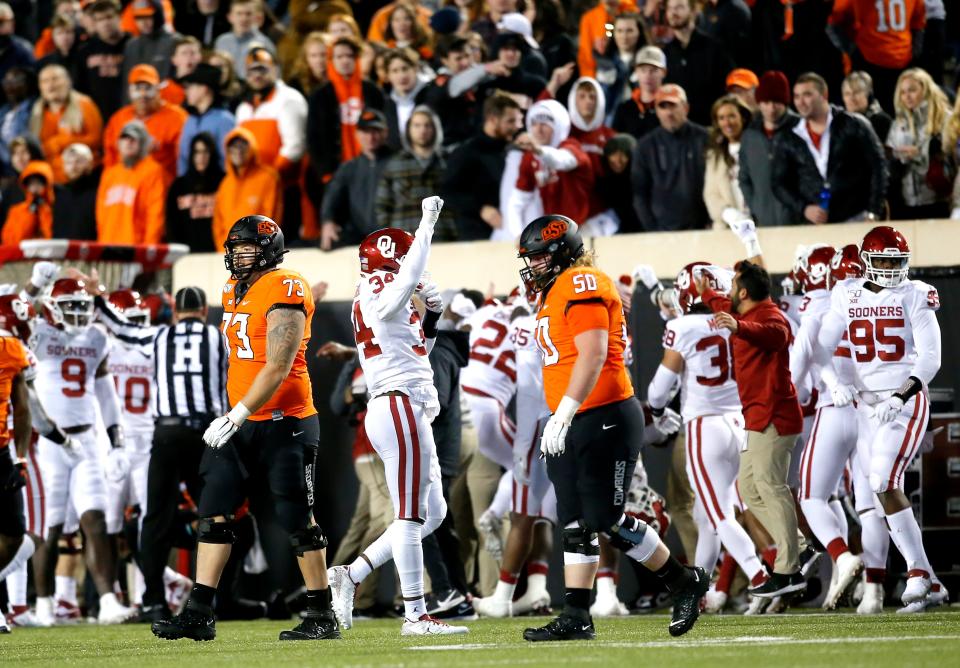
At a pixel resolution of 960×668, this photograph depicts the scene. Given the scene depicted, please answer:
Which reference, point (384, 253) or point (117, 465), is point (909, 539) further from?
point (117, 465)

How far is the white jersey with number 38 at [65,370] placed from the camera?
12078 mm

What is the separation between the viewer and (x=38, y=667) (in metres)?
7.27

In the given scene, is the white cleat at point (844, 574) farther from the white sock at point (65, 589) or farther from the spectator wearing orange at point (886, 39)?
the white sock at point (65, 589)

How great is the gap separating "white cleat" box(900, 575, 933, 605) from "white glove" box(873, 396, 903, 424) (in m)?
0.96

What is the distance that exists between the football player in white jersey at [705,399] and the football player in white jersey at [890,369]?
26.5 inches

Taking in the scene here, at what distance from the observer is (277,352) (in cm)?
798

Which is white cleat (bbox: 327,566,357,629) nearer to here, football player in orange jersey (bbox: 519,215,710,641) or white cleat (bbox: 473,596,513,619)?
football player in orange jersey (bbox: 519,215,710,641)

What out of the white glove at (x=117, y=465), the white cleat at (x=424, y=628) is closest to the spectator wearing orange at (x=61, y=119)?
the white glove at (x=117, y=465)

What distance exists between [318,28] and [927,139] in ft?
21.4

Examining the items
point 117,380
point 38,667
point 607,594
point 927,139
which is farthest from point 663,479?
point 38,667

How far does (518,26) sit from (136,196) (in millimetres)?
3710

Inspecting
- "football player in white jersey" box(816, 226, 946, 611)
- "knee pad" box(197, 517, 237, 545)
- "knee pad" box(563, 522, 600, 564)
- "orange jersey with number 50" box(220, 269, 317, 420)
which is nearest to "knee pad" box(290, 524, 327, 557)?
"knee pad" box(197, 517, 237, 545)

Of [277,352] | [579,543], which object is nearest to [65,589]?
[277,352]

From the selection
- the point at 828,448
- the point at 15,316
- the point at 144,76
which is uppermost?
the point at 144,76
